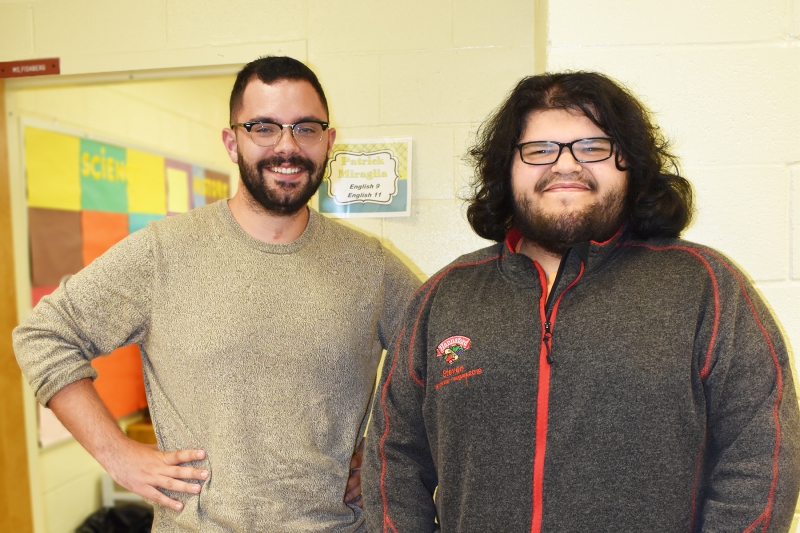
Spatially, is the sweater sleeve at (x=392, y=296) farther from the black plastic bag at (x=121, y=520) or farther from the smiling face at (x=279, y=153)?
the black plastic bag at (x=121, y=520)

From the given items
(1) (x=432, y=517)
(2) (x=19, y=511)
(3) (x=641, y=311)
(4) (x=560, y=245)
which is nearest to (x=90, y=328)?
(1) (x=432, y=517)

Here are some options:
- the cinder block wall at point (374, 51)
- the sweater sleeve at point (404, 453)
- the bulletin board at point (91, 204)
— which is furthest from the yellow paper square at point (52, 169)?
the sweater sleeve at point (404, 453)

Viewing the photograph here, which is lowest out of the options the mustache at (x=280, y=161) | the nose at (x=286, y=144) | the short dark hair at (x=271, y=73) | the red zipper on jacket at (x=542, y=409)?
the red zipper on jacket at (x=542, y=409)

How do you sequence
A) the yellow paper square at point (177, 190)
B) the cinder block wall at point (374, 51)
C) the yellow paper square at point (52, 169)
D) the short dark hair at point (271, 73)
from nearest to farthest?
the short dark hair at point (271, 73) < the cinder block wall at point (374, 51) < the yellow paper square at point (52, 169) < the yellow paper square at point (177, 190)

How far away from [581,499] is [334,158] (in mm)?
1490

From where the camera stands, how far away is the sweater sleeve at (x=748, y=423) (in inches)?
34.0

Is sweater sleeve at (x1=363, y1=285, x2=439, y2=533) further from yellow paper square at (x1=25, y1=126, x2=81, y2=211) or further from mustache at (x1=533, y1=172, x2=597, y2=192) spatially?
yellow paper square at (x1=25, y1=126, x2=81, y2=211)

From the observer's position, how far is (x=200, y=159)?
3875mm

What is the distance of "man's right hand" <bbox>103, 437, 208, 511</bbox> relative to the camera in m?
1.26

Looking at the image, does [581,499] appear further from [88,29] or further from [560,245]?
[88,29]

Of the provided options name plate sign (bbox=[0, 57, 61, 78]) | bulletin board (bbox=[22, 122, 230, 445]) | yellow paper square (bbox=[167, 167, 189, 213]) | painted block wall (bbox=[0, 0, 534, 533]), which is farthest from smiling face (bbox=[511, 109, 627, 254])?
yellow paper square (bbox=[167, 167, 189, 213])

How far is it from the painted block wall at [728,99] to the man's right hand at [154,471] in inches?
44.9

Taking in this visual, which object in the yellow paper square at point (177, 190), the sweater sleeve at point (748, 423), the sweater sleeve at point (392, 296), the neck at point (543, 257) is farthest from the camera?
the yellow paper square at point (177, 190)

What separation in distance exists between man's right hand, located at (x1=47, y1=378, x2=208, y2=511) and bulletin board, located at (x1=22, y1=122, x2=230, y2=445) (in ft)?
4.67
